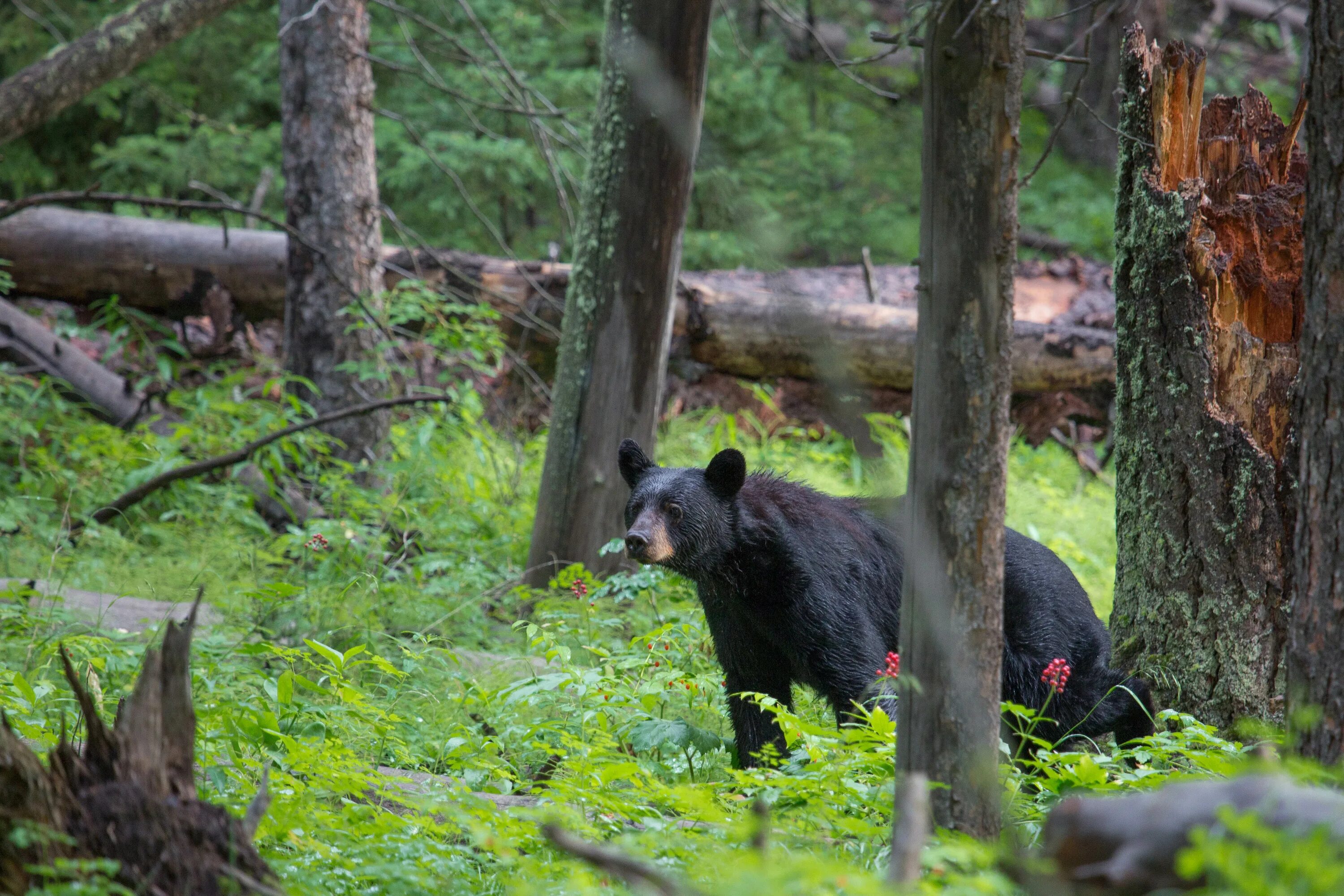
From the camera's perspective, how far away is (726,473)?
164 inches

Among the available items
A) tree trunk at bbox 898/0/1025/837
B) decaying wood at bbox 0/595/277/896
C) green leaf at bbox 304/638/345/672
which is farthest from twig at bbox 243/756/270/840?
tree trunk at bbox 898/0/1025/837

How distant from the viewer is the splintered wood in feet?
11.7

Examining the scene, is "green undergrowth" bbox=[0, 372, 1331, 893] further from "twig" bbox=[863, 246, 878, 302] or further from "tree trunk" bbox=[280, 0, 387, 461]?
"twig" bbox=[863, 246, 878, 302]

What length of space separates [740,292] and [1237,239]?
197 inches

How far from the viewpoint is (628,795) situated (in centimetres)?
Result: 265

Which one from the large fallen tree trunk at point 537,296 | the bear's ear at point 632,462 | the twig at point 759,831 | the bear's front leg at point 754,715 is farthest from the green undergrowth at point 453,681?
the large fallen tree trunk at point 537,296

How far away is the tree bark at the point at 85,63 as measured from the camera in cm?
589

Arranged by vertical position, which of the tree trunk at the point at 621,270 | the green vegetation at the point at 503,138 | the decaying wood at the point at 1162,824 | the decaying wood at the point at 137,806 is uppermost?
the green vegetation at the point at 503,138

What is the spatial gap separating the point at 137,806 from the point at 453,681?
2.22 m

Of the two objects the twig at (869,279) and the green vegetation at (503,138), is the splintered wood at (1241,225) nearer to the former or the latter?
the twig at (869,279)

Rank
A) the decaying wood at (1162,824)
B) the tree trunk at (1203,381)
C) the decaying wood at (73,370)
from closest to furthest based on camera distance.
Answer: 1. the decaying wood at (1162,824)
2. the tree trunk at (1203,381)
3. the decaying wood at (73,370)

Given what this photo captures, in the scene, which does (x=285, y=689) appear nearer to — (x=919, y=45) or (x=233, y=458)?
(x=919, y=45)

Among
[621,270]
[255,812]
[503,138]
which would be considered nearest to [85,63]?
[621,270]

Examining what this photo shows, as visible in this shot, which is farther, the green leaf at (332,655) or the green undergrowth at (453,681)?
the green leaf at (332,655)
